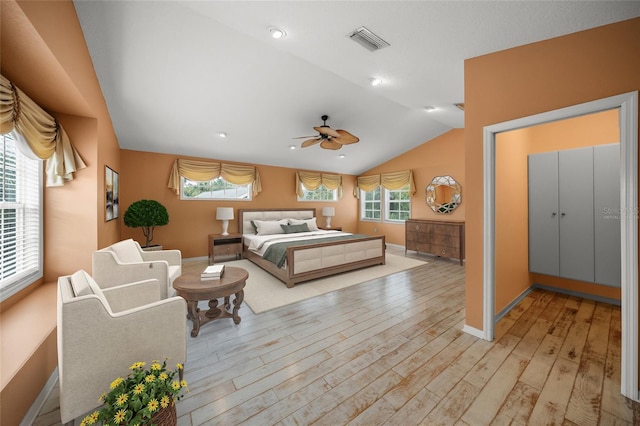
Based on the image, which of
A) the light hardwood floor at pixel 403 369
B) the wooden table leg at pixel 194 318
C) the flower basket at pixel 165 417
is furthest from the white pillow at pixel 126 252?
the flower basket at pixel 165 417

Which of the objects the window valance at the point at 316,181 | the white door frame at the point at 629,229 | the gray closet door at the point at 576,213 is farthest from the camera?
the window valance at the point at 316,181

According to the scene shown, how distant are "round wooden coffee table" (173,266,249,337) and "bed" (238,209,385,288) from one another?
1.08 metres

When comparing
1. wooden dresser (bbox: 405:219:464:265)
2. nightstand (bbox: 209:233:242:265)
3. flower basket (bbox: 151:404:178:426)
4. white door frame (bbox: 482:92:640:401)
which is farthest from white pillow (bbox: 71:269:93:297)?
wooden dresser (bbox: 405:219:464:265)

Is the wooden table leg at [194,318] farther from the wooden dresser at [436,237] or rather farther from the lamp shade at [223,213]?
the wooden dresser at [436,237]

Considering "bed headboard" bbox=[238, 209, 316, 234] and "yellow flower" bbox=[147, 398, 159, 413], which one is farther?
"bed headboard" bbox=[238, 209, 316, 234]

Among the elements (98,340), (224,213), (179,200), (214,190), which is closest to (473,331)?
(98,340)

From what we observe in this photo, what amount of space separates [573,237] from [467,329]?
78.4 inches

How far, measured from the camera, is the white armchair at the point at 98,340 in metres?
1.21

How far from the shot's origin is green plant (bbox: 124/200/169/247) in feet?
13.1

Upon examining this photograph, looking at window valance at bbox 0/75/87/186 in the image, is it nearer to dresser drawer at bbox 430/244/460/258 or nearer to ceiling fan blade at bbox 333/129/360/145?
ceiling fan blade at bbox 333/129/360/145

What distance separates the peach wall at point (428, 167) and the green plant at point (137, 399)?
5734 millimetres

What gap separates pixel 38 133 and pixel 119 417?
228 centimetres

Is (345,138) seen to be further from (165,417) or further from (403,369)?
(165,417)

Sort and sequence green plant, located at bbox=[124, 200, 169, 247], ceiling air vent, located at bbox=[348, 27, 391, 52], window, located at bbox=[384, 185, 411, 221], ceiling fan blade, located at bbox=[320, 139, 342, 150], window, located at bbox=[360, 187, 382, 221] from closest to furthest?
1. ceiling air vent, located at bbox=[348, 27, 391, 52]
2. ceiling fan blade, located at bbox=[320, 139, 342, 150]
3. green plant, located at bbox=[124, 200, 169, 247]
4. window, located at bbox=[384, 185, 411, 221]
5. window, located at bbox=[360, 187, 382, 221]
